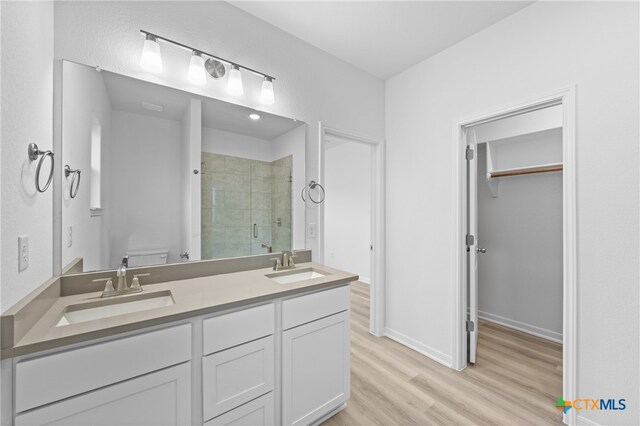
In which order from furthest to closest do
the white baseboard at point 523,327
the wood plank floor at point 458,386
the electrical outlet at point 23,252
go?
the white baseboard at point 523,327 → the wood plank floor at point 458,386 → the electrical outlet at point 23,252

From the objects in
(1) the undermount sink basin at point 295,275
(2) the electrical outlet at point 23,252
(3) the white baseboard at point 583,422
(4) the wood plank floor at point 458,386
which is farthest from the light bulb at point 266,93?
(3) the white baseboard at point 583,422

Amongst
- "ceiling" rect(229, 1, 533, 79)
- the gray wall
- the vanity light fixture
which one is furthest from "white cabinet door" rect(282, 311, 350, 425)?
the gray wall

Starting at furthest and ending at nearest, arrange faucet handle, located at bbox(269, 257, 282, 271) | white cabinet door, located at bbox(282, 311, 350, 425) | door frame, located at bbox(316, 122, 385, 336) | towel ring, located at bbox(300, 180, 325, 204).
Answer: door frame, located at bbox(316, 122, 385, 336) < towel ring, located at bbox(300, 180, 325, 204) < faucet handle, located at bbox(269, 257, 282, 271) < white cabinet door, located at bbox(282, 311, 350, 425)

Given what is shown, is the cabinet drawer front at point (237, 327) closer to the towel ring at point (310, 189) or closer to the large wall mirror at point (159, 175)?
the large wall mirror at point (159, 175)

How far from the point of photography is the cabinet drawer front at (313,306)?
138cm

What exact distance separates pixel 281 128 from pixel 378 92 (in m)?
1.31

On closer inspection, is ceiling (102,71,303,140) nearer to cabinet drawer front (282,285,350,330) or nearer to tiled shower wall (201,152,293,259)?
tiled shower wall (201,152,293,259)

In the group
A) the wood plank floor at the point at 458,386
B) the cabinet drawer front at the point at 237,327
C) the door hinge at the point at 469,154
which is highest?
the door hinge at the point at 469,154

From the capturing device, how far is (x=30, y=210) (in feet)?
3.30

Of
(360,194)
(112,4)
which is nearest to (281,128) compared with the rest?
(112,4)

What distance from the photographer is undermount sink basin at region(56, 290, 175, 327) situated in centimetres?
113

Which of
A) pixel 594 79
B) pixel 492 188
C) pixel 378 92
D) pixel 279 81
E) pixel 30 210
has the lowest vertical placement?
pixel 30 210

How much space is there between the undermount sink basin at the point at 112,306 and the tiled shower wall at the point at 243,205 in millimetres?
398

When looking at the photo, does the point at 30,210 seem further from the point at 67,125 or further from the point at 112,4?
the point at 112,4
